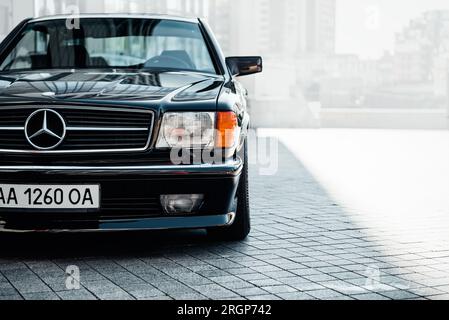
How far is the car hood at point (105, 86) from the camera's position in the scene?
3.98m

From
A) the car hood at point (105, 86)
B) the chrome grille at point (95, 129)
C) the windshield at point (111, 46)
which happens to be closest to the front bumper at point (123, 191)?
the chrome grille at point (95, 129)

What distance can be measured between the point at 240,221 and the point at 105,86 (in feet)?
3.63

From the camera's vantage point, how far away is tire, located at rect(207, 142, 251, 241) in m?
4.54

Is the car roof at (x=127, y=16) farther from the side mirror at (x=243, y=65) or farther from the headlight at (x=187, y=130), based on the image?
the headlight at (x=187, y=130)

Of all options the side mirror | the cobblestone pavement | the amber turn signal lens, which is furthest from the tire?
the side mirror

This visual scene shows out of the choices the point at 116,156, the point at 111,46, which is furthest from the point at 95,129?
the point at 111,46

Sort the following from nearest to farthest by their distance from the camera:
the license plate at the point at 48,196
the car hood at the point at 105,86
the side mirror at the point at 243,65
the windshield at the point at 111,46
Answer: the license plate at the point at 48,196 → the car hood at the point at 105,86 → the windshield at the point at 111,46 → the side mirror at the point at 243,65

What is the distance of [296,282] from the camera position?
3.64m

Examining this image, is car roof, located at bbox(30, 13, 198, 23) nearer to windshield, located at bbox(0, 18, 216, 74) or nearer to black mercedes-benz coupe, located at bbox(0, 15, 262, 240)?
windshield, located at bbox(0, 18, 216, 74)

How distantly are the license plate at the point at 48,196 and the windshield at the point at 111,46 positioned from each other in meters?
1.22

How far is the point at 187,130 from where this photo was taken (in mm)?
3955

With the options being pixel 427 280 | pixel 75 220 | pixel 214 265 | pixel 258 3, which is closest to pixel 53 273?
pixel 75 220

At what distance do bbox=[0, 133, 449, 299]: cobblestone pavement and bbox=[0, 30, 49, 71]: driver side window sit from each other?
109 centimetres

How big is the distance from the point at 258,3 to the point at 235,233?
24.3 meters
